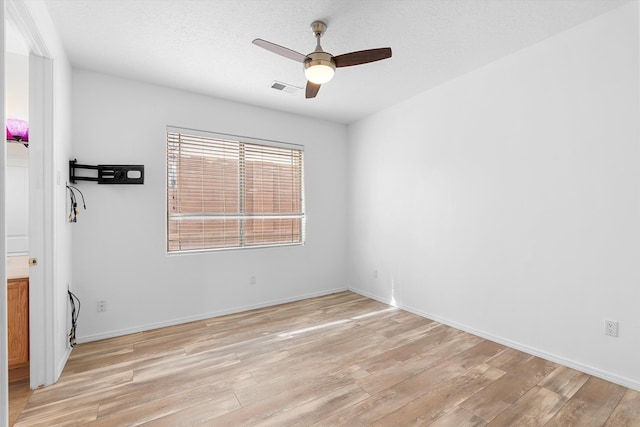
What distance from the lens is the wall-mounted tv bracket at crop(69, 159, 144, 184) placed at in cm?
281

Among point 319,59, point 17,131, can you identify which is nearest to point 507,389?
point 319,59

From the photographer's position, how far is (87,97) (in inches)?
116

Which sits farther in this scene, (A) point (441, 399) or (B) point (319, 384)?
(B) point (319, 384)

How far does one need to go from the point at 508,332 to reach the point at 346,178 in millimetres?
2950

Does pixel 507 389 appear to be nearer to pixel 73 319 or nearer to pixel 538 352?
pixel 538 352

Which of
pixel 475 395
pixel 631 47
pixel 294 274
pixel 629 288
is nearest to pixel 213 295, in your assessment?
pixel 294 274

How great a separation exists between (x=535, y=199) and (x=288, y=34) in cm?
255

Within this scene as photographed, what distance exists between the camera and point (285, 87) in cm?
338

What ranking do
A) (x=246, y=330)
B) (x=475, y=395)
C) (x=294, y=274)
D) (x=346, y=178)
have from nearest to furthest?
1. (x=475, y=395)
2. (x=246, y=330)
3. (x=294, y=274)
4. (x=346, y=178)

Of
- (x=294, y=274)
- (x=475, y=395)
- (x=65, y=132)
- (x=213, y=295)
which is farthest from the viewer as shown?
(x=294, y=274)

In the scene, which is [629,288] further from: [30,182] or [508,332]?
[30,182]

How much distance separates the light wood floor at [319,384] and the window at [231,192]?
3.80ft

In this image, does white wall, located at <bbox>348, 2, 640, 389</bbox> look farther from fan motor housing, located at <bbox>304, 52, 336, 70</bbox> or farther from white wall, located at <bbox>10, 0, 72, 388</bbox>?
white wall, located at <bbox>10, 0, 72, 388</bbox>

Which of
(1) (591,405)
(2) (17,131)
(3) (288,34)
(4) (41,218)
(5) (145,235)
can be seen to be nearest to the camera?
(1) (591,405)
